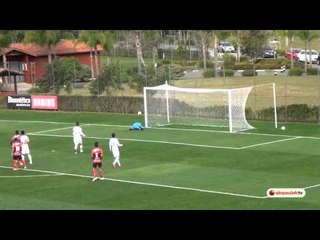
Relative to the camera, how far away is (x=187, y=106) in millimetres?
41969

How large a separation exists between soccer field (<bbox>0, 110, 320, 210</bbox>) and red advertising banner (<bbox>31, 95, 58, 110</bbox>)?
11.3 m

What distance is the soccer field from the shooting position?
2112 centimetres

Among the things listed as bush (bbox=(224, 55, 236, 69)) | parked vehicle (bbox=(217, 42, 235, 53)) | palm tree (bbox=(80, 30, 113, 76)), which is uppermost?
palm tree (bbox=(80, 30, 113, 76))

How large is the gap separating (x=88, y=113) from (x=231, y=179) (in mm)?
26701

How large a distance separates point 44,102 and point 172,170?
27449 mm

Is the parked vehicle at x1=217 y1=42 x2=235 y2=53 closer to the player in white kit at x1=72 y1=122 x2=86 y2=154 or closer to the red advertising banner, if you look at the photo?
the red advertising banner

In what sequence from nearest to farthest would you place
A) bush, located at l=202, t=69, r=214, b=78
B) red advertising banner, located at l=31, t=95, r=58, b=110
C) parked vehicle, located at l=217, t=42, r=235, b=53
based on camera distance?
red advertising banner, located at l=31, t=95, r=58, b=110, bush, located at l=202, t=69, r=214, b=78, parked vehicle, located at l=217, t=42, r=235, b=53

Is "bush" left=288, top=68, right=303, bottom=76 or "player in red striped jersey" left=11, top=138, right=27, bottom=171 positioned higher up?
"bush" left=288, top=68, right=303, bottom=76

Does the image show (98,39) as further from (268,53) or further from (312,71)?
(312,71)

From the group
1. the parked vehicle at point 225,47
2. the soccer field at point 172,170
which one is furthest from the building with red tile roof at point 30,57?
the soccer field at point 172,170

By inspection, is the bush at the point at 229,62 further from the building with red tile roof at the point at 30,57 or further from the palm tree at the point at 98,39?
the building with red tile roof at the point at 30,57

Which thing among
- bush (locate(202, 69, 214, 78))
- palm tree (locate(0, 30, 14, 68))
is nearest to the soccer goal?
bush (locate(202, 69, 214, 78))

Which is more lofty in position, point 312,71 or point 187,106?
point 312,71

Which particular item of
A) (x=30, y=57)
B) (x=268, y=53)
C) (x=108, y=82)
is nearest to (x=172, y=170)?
(x=108, y=82)
